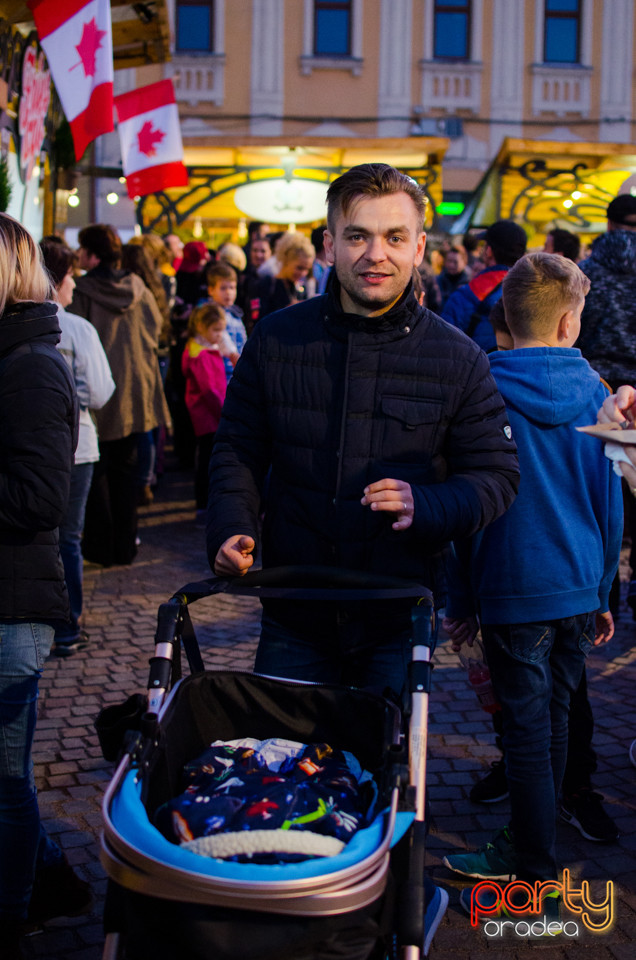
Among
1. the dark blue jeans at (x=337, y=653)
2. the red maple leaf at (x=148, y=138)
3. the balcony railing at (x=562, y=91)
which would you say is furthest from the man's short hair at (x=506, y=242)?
the balcony railing at (x=562, y=91)

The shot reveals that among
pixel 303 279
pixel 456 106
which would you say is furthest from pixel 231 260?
pixel 456 106

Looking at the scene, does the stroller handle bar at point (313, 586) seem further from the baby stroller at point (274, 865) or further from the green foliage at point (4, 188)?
the green foliage at point (4, 188)

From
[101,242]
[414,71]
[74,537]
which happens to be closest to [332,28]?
[414,71]

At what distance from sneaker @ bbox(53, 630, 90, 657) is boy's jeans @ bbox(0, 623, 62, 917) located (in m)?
2.88

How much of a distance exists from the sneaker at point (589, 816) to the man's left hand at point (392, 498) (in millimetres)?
1921

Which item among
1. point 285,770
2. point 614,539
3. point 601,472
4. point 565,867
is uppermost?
point 601,472

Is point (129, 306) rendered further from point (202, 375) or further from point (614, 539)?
point (614, 539)

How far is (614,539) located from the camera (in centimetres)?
344

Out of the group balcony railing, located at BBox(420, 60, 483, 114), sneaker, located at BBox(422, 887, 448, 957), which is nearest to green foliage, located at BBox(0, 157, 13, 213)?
sneaker, located at BBox(422, 887, 448, 957)

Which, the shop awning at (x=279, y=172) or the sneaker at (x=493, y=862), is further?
the shop awning at (x=279, y=172)

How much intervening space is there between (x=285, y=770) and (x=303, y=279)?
7235 millimetres

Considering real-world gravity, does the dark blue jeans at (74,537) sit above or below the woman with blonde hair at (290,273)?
Result: below

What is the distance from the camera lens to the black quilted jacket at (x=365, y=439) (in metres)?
2.77

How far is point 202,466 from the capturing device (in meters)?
9.12
